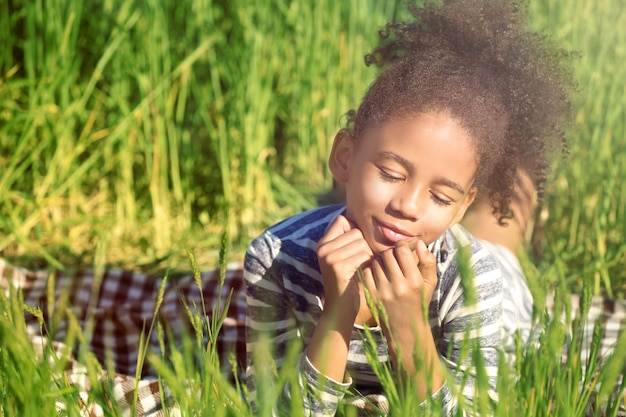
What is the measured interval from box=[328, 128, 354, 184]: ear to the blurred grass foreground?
1.15 m

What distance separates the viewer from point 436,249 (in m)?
1.70

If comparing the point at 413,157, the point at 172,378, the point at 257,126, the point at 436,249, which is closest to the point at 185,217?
the point at 257,126

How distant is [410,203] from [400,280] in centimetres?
12

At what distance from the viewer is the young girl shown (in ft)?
4.82

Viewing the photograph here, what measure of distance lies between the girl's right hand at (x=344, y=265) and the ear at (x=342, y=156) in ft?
0.49

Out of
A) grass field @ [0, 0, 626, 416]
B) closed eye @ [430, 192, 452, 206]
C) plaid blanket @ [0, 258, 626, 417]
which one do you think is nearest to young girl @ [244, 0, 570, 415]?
closed eye @ [430, 192, 452, 206]

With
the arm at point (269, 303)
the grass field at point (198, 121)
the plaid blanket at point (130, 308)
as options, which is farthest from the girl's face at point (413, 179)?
the grass field at point (198, 121)

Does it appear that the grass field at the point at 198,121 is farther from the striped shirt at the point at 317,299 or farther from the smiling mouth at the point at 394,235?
the smiling mouth at the point at 394,235

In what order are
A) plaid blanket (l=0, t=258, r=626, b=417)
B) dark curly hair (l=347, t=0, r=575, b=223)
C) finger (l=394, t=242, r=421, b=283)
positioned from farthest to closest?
plaid blanket (l=0, t=258, r=626, b=417)
dark curly hair (l=347, t=0, r=575, b=223)
finger (l=394, t=242, r=421, b=283)

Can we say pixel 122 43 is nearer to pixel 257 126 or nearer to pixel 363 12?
pixel 257 126

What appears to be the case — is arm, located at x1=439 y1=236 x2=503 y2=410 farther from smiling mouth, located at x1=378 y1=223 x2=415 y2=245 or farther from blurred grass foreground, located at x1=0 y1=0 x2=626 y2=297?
blurred grass foreground, located at x1=0 y1=0 x2=626 y2=297

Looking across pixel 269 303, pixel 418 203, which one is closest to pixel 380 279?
pixel 418 203

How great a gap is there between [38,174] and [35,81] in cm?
37

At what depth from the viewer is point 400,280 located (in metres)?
1.43
